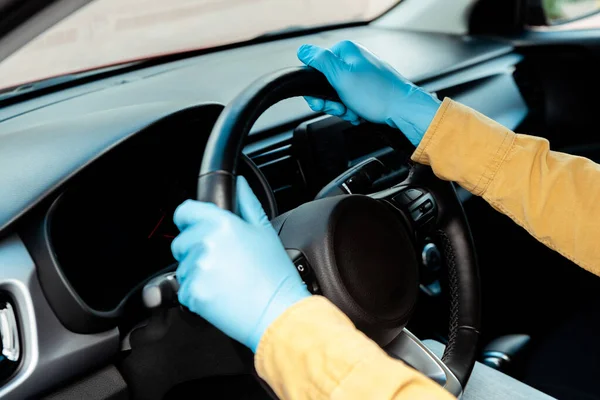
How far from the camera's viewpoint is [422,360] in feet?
3.35

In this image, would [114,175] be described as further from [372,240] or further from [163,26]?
Answer: [163,26]

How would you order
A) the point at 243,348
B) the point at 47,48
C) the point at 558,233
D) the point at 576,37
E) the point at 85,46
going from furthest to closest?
the point at 576,37
the point at 85,46
the point at 47,48
the point at 558,233
the point at 243,348

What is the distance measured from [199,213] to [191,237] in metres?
0.03

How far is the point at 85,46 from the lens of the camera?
221 cm

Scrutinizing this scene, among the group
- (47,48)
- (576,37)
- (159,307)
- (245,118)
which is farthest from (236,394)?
(576,37)

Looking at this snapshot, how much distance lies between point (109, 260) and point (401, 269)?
1.60 feet

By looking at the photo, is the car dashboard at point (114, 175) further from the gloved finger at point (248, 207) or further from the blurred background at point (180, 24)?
the gloved finger at point (248, 207)

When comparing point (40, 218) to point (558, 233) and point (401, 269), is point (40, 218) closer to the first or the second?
point (401, 269)

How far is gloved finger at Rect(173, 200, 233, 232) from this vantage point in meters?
0.75

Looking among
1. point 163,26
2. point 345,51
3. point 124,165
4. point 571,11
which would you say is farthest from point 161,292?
point 571,11

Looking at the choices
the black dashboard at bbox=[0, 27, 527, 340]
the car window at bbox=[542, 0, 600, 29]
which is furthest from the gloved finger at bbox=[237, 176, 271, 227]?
the car window at bbox=[542, 0, 600, 29]

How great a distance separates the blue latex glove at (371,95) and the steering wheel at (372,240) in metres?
0.03

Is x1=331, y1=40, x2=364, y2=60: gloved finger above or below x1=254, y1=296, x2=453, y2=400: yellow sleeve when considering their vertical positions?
above

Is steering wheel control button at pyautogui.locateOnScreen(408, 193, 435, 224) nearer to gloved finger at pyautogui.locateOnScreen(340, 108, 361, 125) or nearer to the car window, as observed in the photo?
gloved finger at pyautogui.locateOnScreen(340, 108, 361, 125)
